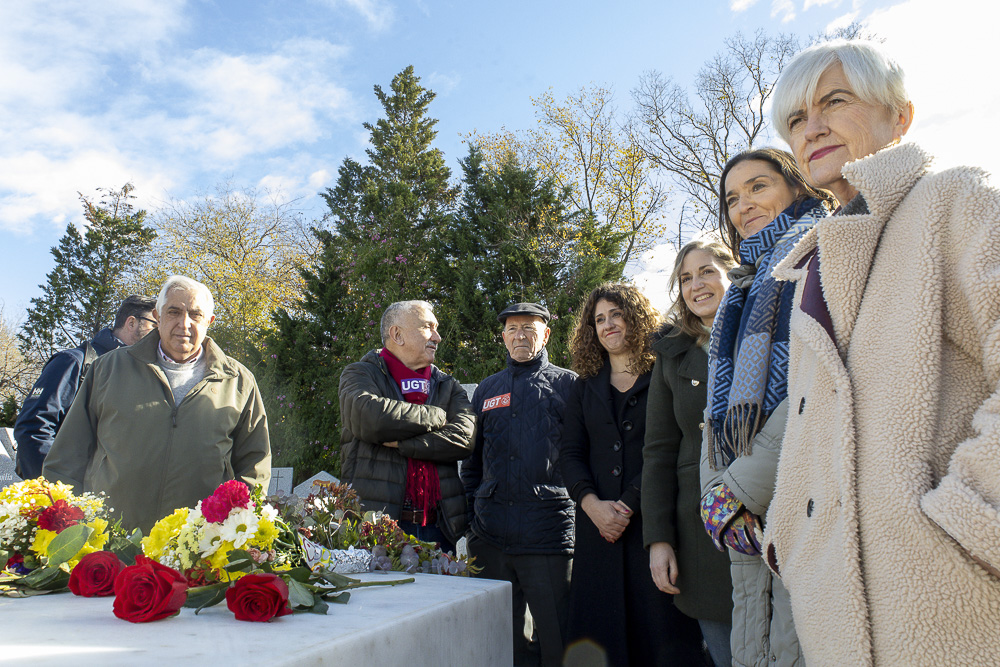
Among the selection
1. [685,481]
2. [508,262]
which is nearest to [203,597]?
[685,481]

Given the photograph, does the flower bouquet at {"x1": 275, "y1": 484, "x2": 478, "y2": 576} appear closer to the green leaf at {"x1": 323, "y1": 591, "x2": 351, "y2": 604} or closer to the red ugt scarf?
the green leaf at {"x1": 323, "y1": 591, "x2": 351, "y2": 604}

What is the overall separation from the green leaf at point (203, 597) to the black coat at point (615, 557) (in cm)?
179

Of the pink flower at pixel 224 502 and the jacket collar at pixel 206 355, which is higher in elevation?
the jacket collar at pixel 206 355

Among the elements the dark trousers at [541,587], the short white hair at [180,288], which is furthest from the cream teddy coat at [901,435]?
the short white hair at [180,288]

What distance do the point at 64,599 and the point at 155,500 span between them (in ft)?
4.56

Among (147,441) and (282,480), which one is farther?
(282,480)

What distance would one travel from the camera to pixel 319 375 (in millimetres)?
15750

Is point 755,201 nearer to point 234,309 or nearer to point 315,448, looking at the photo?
point 315,448

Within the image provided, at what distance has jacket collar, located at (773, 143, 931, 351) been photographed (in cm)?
103

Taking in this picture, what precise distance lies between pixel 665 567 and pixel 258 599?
1.50m

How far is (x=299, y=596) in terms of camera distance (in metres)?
1.42

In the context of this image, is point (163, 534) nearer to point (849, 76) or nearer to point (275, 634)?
point (275, 634)

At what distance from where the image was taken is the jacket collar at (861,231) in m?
1.03

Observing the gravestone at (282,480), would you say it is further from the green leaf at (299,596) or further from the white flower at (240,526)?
the green leaf at (299,596)
